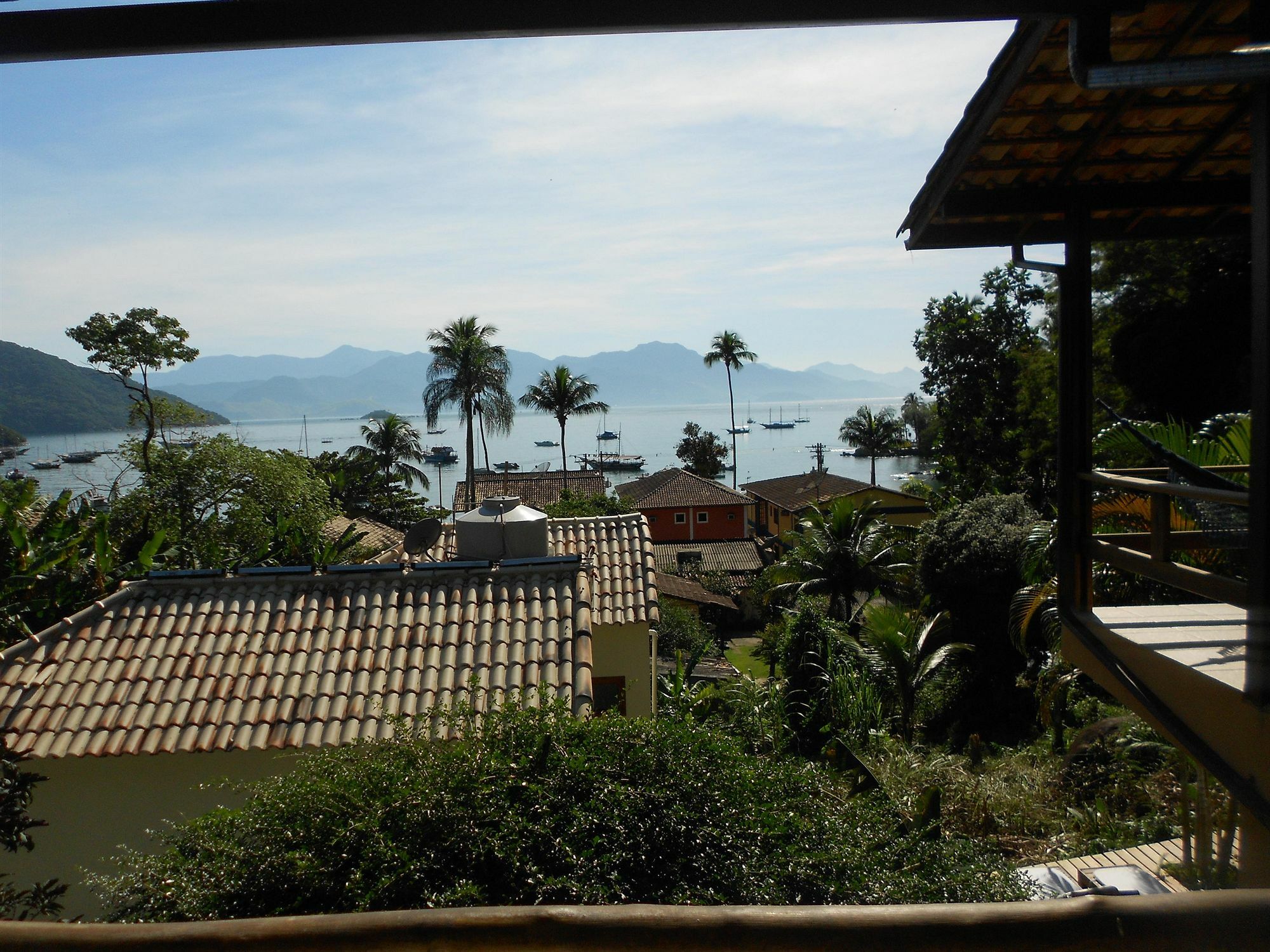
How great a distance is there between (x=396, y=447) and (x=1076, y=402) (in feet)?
172

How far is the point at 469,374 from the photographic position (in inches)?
2061

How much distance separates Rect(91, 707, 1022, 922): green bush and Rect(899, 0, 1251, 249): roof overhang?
11.4ft


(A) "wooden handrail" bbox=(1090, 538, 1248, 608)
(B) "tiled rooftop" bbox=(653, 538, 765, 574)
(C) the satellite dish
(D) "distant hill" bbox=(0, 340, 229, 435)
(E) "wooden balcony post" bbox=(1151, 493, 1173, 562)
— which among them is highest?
(D) "distant hill" bbox=(0, 340, 229, 435)

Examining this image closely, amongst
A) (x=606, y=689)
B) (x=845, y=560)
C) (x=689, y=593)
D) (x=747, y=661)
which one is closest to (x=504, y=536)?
(x=606, y=689)

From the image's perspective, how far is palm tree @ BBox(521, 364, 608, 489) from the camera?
59.7 metres

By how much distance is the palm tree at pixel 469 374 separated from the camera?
5209cm

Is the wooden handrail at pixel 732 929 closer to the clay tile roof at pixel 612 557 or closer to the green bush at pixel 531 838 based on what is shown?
the green bush at pixel 531 838

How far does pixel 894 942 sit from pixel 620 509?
146 ft

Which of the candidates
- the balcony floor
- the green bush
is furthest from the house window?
the balcony floor

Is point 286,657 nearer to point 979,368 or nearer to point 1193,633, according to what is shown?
point 1193,633

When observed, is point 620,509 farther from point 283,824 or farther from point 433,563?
point 283,824

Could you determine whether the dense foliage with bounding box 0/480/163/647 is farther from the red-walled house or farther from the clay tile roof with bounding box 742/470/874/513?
the red-walled house

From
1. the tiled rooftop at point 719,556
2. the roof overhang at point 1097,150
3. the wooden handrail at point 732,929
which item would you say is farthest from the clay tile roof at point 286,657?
the tiled rooftop at point 719,556

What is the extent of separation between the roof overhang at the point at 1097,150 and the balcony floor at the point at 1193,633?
2.35 m
